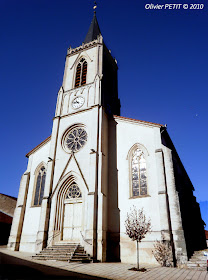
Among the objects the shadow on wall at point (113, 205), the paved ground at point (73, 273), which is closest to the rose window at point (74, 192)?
the shadow on wall at point (113, 205)

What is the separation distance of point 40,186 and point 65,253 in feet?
24.6

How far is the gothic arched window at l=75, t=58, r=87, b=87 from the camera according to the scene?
23281 mm

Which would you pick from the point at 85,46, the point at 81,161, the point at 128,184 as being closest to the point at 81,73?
the point at 85,46

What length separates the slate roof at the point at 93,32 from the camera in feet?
91.8

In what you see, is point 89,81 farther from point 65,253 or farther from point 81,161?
point 65,253

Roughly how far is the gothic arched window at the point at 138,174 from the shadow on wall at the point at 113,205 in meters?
1.43

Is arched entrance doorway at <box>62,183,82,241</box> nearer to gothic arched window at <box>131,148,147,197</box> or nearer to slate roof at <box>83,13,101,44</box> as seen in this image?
gothic arched window at <box>131,148,147,197</box>

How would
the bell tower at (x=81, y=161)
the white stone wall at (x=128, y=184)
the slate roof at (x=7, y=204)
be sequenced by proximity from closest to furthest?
1. the white stone wall at (x=128, y=184)
2. the bell tower at (x=81, y=161)
3. the slate roof at (x=7, y=204)

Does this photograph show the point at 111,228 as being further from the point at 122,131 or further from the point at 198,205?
the point at 198,205

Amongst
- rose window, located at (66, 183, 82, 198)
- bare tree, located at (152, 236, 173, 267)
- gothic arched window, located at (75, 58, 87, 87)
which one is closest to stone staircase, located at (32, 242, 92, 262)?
rose window, located at (66, 183, 82, 198)

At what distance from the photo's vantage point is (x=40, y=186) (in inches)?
774

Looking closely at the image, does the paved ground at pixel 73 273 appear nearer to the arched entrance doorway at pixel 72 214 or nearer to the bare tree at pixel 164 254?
the bare tree at pixel 164 254

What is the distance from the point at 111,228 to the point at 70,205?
3.78 m

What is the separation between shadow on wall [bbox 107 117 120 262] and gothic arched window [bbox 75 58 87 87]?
7.00 metres
